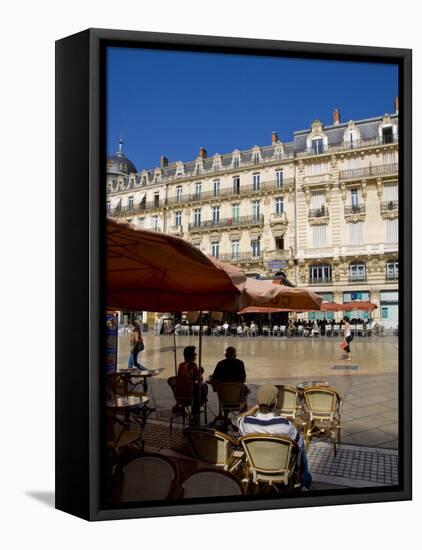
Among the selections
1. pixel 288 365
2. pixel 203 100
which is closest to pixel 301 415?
pixel 203 100

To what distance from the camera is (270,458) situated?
15.9 ft

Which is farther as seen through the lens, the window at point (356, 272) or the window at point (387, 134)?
the window at point (356, 272)

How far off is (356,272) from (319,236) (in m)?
0.74

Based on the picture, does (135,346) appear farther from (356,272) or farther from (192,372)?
(356,272)

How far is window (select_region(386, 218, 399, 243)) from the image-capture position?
5789mm

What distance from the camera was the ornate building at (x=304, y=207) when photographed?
6.22 meters

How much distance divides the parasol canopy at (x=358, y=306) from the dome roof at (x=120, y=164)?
3.34 m

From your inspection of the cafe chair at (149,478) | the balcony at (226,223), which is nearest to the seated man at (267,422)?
the cafe chair at (149,478)

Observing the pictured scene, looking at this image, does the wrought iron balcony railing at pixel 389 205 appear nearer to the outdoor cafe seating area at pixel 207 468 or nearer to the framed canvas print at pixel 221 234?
the framed canvas print at pixel 221 234

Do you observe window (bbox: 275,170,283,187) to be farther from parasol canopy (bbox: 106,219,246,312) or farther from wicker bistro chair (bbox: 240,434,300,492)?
wicker bistro chair (bbox: 240,434,300,492)

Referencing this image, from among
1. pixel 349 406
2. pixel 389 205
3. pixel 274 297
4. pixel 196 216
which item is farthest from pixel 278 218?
pixel 349 406

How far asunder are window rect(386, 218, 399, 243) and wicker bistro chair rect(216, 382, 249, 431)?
9.13 feet

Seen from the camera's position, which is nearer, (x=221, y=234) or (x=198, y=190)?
(x=198, y=190)

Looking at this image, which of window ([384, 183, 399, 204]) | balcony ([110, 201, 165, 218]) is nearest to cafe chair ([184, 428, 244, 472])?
balcony ([110, 201, 165, 218])
